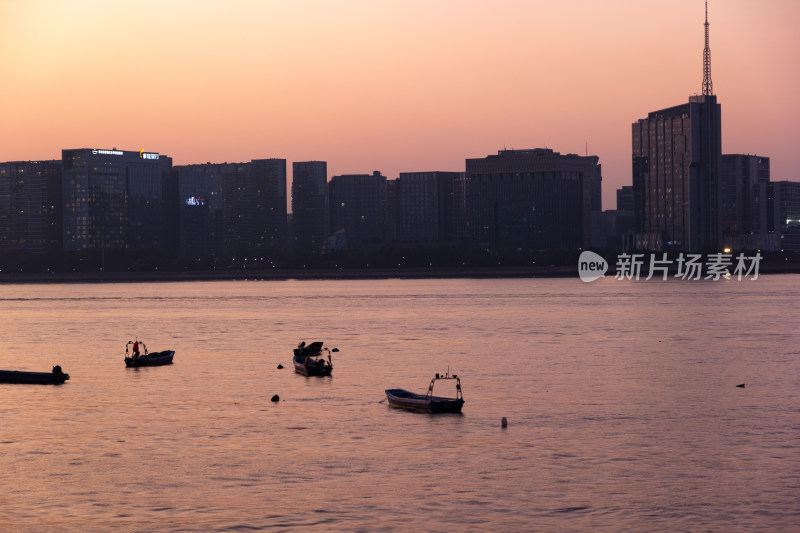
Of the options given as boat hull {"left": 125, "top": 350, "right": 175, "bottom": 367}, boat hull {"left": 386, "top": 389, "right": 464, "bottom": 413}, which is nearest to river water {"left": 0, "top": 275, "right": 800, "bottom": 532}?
boat hull {"left": 386, "top": 389, "right": 464, "bottom": 413}

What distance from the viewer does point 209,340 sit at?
13488 cm

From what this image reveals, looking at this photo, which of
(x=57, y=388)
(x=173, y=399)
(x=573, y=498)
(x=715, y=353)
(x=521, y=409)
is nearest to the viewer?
(x=573, y=498)

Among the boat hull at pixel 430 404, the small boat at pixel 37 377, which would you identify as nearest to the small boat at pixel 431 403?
the boat hull at pixel 430 404

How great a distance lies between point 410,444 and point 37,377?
42.5 m

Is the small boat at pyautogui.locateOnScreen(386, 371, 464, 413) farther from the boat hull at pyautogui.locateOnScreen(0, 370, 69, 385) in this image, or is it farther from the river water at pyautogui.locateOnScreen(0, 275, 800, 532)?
the boat hull at pyautogui.locateOnScreen(0, 370, 69, 385)

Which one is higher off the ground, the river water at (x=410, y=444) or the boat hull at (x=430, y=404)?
the boat hull at (x=430, y=404)

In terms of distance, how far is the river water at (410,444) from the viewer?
42656mm

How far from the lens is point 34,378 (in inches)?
3445

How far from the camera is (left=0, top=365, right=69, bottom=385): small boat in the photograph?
8675 cm

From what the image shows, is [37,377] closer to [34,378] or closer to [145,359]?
[34,378]

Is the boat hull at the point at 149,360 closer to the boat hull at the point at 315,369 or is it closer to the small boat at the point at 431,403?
the boat hull at the point at 315,369

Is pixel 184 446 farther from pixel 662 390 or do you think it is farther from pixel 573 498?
pixel 662 390

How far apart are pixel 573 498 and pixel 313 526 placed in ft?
36.2

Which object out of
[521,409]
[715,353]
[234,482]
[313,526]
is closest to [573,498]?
[313,526]
